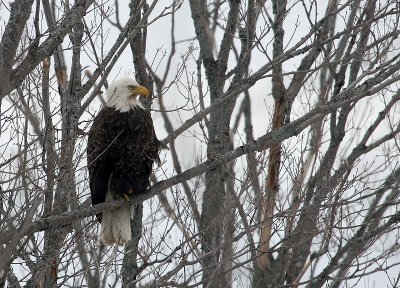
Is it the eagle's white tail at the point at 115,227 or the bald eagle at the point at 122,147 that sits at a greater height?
the bald eagle at the point at 122,147

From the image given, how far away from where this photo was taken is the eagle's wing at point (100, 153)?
604 centimetres

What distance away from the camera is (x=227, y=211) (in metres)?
5.45

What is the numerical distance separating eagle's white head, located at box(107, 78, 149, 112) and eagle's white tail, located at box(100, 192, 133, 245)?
0.72 meters

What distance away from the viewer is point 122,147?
20.5 feet

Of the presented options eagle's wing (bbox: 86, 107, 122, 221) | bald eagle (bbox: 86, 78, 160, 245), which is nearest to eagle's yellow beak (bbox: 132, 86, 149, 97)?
bald eagle (bbox: 86, 78, 160, 245)

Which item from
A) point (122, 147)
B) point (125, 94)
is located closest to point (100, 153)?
point (122, 147)

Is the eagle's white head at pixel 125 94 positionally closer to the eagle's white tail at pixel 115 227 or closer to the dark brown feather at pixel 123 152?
the dark brown feather at pixel 123 152

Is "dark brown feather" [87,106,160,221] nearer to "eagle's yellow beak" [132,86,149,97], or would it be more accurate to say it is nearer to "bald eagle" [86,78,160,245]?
"bald eagle" [86,78,160,245]

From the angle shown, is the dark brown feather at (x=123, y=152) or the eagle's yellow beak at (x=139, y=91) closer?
the dark brown feather at (x=123, y=152)

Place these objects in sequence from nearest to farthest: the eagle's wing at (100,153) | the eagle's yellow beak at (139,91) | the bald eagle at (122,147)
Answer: the eagle's wing at (100,153)
the bald eagle at (122,147)
the eagle's yellow beak at (139,91)

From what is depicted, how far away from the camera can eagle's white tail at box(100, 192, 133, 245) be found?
6.51 meters

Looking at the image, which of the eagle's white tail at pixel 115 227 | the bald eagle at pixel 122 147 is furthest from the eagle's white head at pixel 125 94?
the eagle's white tail at pixel 115 227

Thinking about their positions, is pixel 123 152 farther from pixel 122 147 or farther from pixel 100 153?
pixel 100 153

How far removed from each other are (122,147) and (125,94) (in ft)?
1.40
